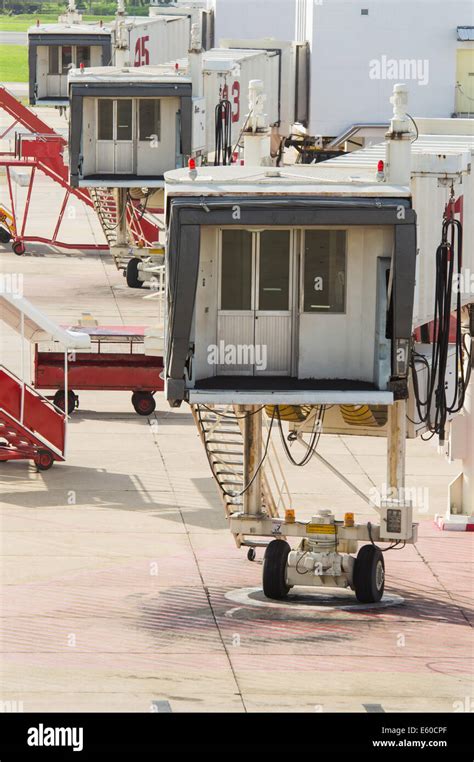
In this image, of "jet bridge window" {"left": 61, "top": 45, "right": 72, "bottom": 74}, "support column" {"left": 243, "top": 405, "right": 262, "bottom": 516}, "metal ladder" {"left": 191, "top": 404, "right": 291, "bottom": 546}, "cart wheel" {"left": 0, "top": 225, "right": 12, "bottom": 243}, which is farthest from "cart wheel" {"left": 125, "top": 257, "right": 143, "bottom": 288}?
"support column" {"left": 243, "top": 405, "right": 262, "bottom": 516}

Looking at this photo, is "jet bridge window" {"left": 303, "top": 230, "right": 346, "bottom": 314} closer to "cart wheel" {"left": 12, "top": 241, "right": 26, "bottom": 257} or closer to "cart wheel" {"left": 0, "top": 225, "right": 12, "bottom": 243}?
"cart wheel" {"left": 12, "top": 241, "right": 26, "bottom": 257}

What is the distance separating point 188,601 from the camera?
26750mm

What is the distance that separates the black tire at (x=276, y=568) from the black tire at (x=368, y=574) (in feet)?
3.57

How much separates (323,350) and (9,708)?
24.8 feet

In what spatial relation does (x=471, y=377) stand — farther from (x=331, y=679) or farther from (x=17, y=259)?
(x=17, y=259)

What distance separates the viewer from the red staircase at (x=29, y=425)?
3591 cm

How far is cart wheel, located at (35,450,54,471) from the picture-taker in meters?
35.8

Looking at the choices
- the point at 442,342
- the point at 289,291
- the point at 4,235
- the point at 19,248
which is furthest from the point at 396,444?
the point at 4,235

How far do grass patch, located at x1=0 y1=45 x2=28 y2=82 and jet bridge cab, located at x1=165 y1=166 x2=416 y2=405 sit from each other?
144 metres

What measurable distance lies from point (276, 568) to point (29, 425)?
10.8 meters

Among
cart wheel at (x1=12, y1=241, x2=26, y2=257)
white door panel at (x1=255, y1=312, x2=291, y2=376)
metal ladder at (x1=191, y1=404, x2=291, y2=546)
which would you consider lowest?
cart wheel at (x1=12, y1=241, x2=26, y2=257)

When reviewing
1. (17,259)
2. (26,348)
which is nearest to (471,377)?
(26,348)

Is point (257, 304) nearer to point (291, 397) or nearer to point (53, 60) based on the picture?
point (291, 397)

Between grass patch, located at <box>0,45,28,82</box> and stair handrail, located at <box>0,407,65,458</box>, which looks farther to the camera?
grass patch, located at <box>0,45,28,82</box>
